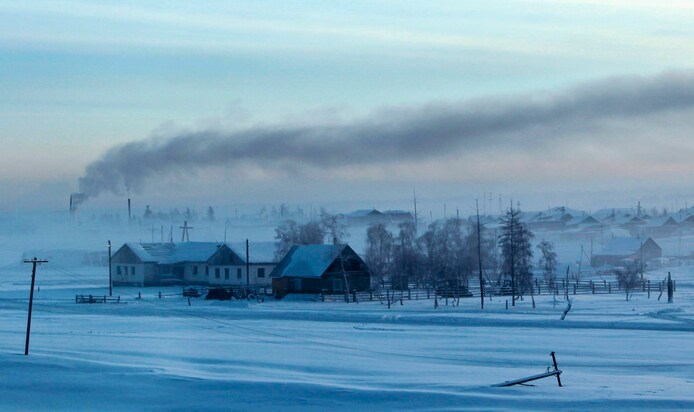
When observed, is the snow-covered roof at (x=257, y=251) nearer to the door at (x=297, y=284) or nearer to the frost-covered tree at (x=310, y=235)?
the frost-covered tree at (x=310, y=235)

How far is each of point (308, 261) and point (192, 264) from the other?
18685 mm

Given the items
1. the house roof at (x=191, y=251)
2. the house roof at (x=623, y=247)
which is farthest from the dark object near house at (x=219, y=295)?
the house roof at (x=623, y=247)

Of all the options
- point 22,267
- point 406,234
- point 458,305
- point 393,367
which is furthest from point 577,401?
point 22,267

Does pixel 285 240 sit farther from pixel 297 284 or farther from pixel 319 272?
pixel 319 272

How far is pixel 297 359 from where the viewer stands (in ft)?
Answer: 97.7

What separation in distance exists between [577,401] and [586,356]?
10.5m

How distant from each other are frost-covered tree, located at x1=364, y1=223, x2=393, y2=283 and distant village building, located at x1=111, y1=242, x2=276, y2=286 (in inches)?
391

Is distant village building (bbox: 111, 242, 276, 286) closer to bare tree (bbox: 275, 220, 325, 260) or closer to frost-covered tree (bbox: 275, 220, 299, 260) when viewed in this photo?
frost-covered tree (bbox: 275, 220, 299, 260)

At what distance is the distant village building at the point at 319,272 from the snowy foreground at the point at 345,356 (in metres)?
6.77

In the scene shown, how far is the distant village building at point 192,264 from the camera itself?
75.7 meters

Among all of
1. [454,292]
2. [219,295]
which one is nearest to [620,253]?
[454,292]

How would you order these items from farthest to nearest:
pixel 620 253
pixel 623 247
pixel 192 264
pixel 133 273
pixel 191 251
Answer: pixel 623 247, pixel 620 253, pixel 191 251, pixel 133 273, pixel 192 264

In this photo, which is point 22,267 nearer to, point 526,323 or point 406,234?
point 406,234

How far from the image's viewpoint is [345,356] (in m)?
30.6
